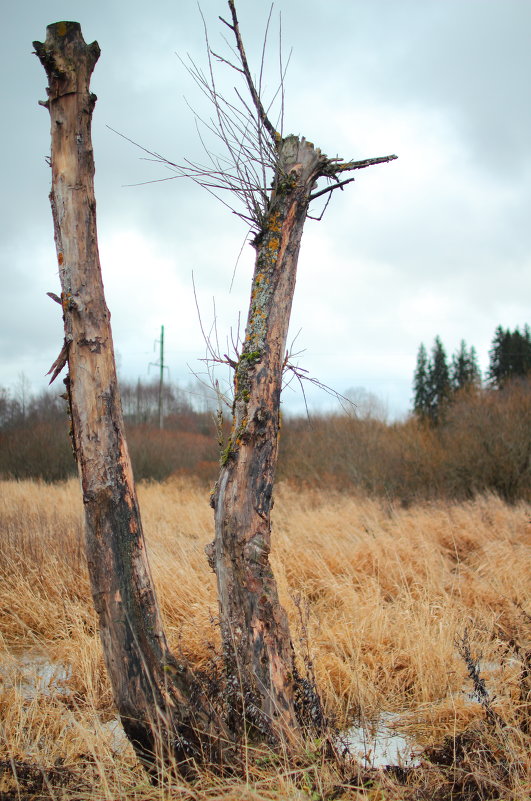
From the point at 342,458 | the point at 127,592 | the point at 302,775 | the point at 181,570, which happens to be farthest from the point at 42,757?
the point at 342,458

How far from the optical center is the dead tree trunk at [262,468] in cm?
276

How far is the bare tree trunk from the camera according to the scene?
2639 millimetres

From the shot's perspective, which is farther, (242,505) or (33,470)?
(33,470)

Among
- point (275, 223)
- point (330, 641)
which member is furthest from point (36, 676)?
point (275, 223)

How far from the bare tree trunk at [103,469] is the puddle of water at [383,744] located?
1014 mm

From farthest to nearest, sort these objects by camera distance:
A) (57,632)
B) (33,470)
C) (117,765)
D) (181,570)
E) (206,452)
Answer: (206,452) → (33,470) → (181,570) → (57,632) → (117,765)

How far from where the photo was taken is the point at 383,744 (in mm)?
3463

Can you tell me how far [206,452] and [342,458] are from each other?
852 centimetres

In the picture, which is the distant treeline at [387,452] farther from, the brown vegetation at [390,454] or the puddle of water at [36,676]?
the puddle of water at [36,676]

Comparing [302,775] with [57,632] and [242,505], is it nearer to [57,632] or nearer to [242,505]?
[242,505]

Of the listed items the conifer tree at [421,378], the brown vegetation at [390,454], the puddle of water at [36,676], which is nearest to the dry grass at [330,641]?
the puddle of water at [36,676]

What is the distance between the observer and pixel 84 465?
8.95 ft

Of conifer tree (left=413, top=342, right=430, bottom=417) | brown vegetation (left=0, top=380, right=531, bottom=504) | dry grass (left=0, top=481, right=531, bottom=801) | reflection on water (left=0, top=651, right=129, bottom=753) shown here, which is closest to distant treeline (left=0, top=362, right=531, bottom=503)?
brown vegetation (left=0, top=380, right=531, bottom=504)

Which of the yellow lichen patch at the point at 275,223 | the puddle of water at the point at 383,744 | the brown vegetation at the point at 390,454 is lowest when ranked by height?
the puddle of water at the point at 383,744
